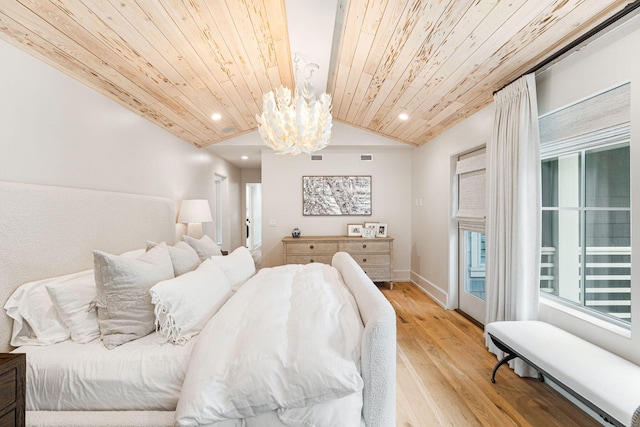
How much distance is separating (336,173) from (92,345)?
393 centimetres

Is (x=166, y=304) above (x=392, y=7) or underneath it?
underneath

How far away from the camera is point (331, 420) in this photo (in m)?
1.09

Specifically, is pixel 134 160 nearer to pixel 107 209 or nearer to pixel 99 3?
pixel 107 209

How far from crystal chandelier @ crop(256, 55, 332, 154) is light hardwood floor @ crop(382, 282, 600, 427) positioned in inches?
80.7

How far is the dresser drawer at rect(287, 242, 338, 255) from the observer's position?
4.33 m

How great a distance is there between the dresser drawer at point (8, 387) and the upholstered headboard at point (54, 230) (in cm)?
51

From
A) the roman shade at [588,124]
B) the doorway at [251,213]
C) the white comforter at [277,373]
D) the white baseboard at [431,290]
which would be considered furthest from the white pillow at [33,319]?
the doorway at [251,213]

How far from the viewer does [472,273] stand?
3.38m

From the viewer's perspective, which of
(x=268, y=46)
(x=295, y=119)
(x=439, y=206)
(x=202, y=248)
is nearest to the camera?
(x=295, y=119)

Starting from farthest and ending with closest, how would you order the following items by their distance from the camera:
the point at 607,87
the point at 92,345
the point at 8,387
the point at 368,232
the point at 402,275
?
the point at 402,275 → the point at 368,232 → the point at 607,87 → the point at 92,345 → the point at 8,387

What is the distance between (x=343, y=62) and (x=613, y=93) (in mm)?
1955

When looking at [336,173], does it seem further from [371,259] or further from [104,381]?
[104,381]

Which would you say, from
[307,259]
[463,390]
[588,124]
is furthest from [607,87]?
[307,259]

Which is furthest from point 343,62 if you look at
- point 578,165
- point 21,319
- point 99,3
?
point 21,319
